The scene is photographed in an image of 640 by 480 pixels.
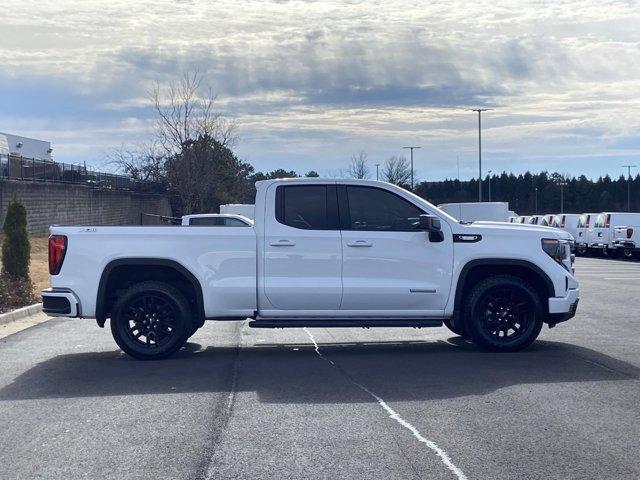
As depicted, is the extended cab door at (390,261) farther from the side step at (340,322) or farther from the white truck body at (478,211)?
the white truck body at (478,211)

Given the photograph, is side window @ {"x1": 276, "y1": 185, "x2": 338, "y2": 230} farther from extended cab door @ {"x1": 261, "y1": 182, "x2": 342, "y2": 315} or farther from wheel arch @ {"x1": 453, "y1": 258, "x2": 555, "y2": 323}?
wheel arch @ {"x1": 453, "y1": 258, "x2": 555, "y2": 323}

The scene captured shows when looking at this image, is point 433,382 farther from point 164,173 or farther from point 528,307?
point 164,173

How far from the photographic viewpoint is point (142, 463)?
5.81 meters

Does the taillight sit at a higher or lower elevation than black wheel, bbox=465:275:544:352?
higher

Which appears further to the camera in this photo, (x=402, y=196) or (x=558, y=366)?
(x=402, y=196)

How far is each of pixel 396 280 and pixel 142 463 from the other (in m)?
4.74

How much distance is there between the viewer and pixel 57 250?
9875mm

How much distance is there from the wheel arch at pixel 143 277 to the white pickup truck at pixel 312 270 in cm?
1

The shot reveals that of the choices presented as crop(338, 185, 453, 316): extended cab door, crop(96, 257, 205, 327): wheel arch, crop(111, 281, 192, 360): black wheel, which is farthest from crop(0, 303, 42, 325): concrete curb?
crop(338, 185, 453, 316): extended cab door

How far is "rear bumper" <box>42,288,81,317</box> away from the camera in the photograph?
31.9ft

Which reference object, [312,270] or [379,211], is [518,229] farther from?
[312,270]

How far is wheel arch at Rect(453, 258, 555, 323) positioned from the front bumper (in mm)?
74

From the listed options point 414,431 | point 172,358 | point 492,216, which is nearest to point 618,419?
point 414,431

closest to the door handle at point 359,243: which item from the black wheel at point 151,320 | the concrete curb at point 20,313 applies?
the black wheel at point 151,320
